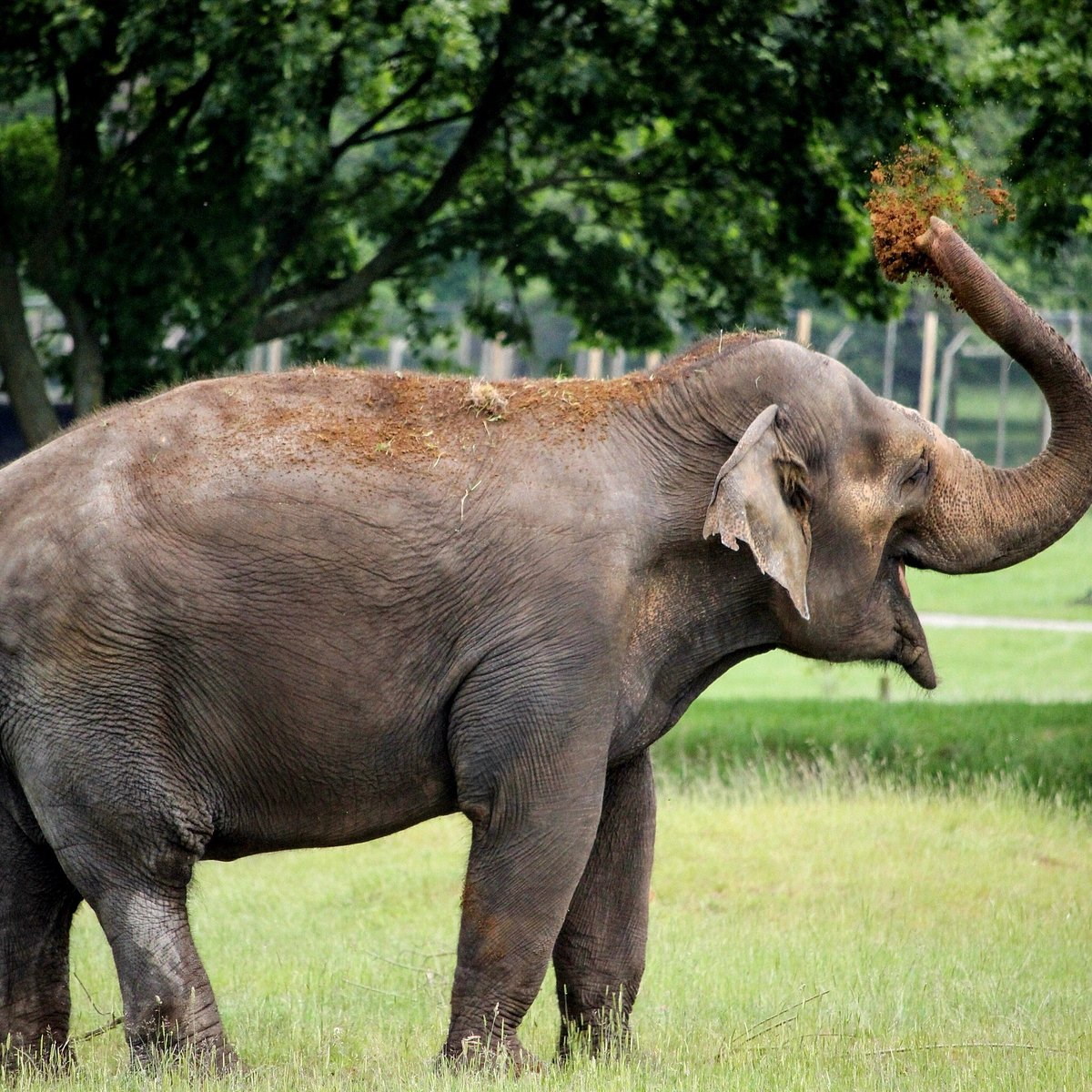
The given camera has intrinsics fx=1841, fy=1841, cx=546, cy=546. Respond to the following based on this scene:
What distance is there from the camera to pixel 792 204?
53.2 ft

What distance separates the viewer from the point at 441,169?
57.5ft

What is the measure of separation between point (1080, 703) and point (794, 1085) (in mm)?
11705

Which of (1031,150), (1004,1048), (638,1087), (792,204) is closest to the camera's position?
(638,1087)

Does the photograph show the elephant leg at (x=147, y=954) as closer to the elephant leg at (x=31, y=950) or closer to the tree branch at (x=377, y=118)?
the elephant leg at (x=31, y=950)

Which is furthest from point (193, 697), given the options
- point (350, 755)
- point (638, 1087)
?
point (638, 1087)

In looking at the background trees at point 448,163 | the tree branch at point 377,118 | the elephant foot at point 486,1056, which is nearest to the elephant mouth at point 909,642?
the elephant foot at point 486,1056

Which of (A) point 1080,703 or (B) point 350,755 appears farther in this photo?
(A) point 1080,703

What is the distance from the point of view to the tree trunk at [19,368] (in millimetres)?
15469

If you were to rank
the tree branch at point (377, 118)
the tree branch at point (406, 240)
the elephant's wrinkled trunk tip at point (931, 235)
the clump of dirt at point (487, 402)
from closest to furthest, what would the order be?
1. the clump of dirt at point (487, 402)
2. the elephant's wrinkled trunk tip at point (931, 235)
3. the tree branch at point (406, 240)
4. the tree branch at point (377, 118)

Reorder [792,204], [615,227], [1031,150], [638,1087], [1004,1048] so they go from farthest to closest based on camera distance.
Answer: [615,227]
[792,204]
[1031,150]
[1004,1048]
[638,1087]

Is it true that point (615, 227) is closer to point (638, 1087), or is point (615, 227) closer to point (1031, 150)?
point (1031, 150)

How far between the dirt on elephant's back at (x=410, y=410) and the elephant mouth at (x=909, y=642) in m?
1.10

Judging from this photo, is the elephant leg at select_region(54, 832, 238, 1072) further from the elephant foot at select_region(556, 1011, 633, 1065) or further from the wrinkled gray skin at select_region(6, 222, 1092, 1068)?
the elephant foot at select_region(556, 1011, 633, 1065)

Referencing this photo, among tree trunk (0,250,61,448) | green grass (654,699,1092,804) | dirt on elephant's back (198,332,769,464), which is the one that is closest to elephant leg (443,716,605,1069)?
dirt on elephant's back (198,332,769,464)
